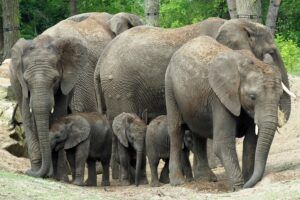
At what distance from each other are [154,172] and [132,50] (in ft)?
8.90

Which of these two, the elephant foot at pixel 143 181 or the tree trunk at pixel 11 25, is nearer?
the elephant foot at pixel 143 181

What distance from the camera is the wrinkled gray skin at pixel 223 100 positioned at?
1341 cm

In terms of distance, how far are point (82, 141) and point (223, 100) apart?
259 centimetres

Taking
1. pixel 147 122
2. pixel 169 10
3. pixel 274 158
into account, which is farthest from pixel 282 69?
pixel 169 10

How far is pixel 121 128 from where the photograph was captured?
1608 centimetres

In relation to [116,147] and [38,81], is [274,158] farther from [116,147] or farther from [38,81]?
[38,81]

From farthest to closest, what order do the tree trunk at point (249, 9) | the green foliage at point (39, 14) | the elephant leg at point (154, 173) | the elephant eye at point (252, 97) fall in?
the green foliage at point (39, 14) → the tree trunk at point (249, 9) → the elephant leg at point (154, 173) → the elephant eye at point (252, 97)

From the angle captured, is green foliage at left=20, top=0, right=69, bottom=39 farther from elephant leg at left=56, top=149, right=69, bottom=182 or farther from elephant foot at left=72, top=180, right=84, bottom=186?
elephant foot at left=72, top=180, right=84, bottom=186

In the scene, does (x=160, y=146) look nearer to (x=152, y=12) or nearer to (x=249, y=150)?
(x=249, y=150)

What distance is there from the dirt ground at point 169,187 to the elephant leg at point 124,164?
0.59 feet

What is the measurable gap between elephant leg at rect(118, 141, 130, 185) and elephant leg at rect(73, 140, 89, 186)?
0.70 meters

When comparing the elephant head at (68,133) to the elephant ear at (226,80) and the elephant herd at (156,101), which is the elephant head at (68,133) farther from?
the elephant ear at (226,80)

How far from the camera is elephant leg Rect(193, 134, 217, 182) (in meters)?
15.4

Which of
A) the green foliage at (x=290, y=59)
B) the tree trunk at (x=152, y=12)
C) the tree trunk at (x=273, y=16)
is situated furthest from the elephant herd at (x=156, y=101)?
the green foliage at (x=290, y=59)
